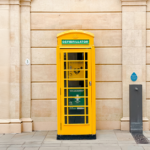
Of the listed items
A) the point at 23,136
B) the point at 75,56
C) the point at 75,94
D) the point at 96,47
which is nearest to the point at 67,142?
the point at 75,94

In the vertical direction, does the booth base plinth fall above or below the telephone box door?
below

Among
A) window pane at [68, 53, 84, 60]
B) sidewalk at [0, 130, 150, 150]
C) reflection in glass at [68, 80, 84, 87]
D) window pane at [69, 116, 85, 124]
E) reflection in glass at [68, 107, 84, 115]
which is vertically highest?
window pane at [68, 53, 84, 60]

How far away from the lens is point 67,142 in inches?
224

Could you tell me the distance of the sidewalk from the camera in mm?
5336

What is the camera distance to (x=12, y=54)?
662 cm

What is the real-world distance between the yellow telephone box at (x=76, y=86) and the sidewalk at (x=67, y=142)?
0.29 metres

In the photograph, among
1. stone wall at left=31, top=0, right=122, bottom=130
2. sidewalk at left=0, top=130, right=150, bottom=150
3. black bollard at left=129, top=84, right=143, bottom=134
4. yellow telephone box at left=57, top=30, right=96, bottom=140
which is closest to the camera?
sidewalk at left=0, top=130, right=150, bottom=150

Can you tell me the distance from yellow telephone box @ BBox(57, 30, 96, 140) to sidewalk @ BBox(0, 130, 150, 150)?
290mm

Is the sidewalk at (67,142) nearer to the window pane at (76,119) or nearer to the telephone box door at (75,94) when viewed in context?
the telephone box door at (75,94)

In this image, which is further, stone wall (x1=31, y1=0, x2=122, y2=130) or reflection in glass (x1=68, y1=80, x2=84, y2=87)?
stone wall (x1=31, y1=0, x2=122, y2=130)

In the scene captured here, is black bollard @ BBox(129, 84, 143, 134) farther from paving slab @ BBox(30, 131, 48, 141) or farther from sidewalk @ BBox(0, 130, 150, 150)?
paving slab @ BBox(30, 131, 48, 141)

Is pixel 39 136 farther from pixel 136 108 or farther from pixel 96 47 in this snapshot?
pixel 96 47

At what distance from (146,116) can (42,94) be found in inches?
135

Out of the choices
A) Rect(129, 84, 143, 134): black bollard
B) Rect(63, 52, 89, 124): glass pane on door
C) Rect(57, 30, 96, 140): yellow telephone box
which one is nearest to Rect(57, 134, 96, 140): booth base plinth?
Rect(57, 30, 96, 140): yellow telephone box
